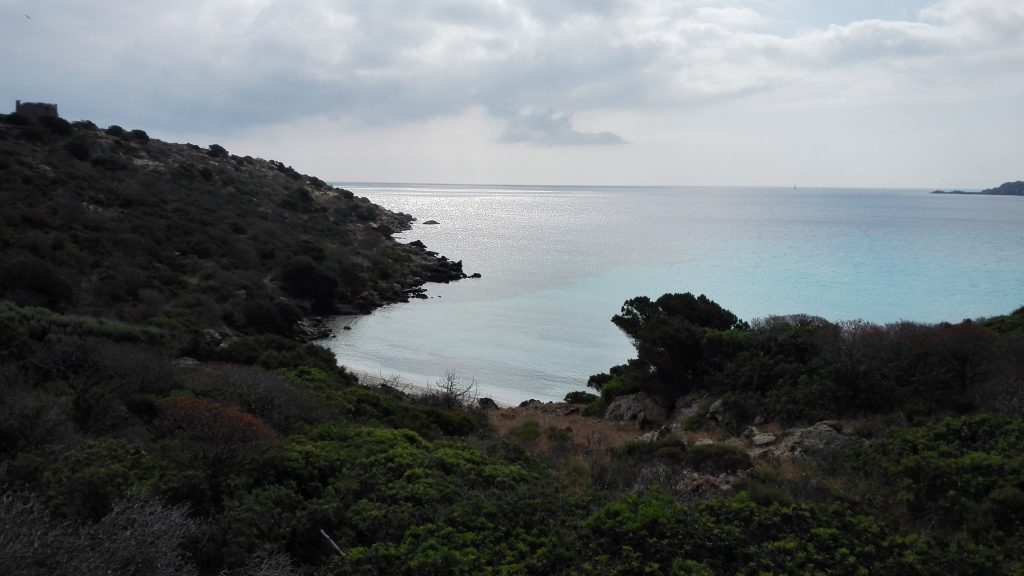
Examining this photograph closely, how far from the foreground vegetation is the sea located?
1181 centimetres

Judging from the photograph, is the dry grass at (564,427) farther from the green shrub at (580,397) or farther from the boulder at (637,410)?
the green shrub at (580,397)

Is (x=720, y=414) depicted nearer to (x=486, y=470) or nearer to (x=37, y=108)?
(x=486, y=470)

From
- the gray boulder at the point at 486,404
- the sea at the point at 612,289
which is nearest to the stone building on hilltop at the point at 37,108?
the sea at the point at 612,289

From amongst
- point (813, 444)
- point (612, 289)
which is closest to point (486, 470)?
point (813, 444)

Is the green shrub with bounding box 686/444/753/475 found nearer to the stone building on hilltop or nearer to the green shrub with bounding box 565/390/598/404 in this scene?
the green shrub with bounding box 565/390/598/404

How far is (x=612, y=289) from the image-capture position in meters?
50.2

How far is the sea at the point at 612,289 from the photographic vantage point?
104ft

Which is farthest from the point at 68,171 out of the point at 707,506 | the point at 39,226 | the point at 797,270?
the point at 797,270

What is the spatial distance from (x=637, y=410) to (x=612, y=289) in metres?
31.2

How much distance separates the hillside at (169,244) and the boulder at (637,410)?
13971 millimetres

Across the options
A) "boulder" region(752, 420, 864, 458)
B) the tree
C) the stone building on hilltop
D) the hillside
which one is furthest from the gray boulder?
the stone building on hilltop

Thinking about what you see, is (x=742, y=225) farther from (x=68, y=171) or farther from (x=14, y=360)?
(x=14, y=360)

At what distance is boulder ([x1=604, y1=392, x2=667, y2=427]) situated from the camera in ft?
61.8

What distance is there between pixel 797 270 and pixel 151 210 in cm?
4938
